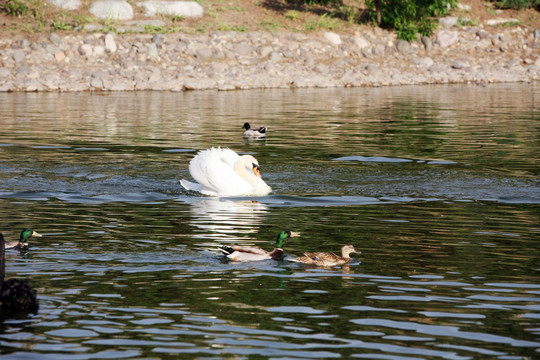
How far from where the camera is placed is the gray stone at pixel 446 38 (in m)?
54.6

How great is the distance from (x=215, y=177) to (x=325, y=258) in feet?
21.6

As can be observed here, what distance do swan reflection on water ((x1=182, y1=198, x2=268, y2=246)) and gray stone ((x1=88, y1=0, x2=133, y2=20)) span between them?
113ft

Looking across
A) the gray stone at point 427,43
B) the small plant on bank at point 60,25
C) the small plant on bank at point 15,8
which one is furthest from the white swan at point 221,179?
the gray stone at point 427,43

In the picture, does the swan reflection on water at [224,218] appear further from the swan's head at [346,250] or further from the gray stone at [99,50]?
the gray stone at [99,50]

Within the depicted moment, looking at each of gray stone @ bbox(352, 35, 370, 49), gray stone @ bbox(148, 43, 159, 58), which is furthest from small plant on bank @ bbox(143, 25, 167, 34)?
gray stone @ bbox(352, 35, 370, 49)

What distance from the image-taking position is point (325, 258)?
1139 cm

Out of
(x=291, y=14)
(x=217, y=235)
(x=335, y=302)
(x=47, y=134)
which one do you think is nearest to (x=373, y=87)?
(x=291, y=14)

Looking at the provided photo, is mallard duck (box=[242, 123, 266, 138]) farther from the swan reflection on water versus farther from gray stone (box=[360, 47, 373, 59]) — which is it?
gray stone (box=[360, 47, 373, 59])

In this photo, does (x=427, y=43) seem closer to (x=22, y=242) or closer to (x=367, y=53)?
(x=367, y=53)

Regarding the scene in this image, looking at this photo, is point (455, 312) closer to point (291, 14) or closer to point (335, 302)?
point (335, 302)

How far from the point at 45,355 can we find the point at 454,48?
4943cm

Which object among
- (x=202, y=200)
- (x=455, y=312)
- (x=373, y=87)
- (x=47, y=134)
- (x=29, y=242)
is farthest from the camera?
(x=373, y=87)

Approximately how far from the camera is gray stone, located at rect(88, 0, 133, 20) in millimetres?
49688

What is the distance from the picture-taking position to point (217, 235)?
13.5 meters
